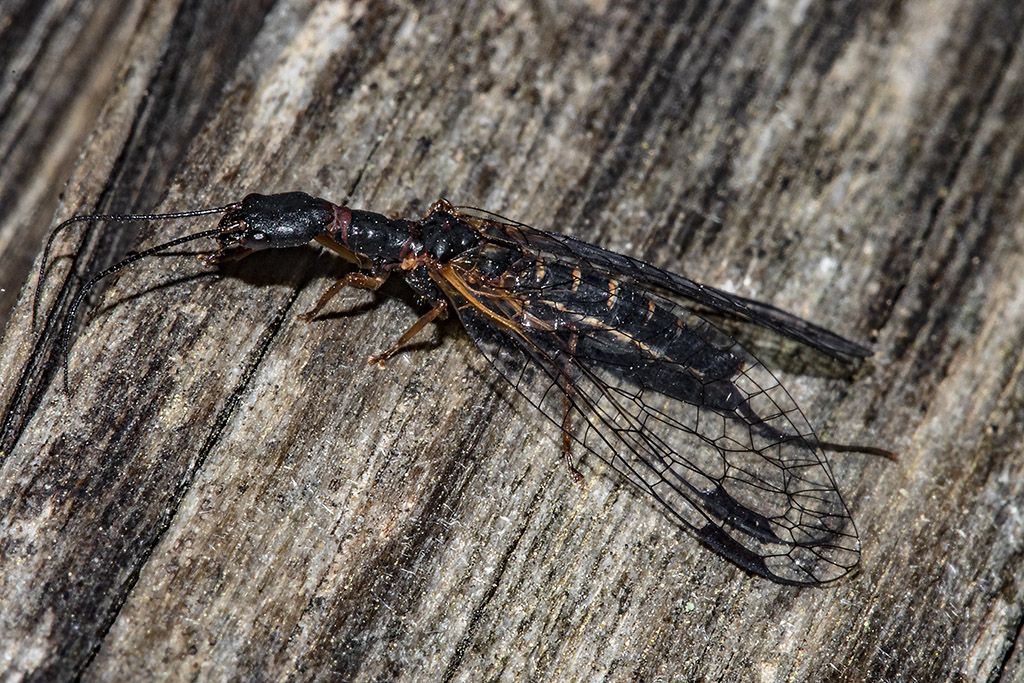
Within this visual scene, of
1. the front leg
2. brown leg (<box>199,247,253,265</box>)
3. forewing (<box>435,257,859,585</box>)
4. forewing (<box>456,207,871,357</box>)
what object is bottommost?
brown leg (<box>199,247,253,265</box>)

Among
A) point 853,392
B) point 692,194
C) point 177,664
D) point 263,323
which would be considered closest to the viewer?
point 177,664

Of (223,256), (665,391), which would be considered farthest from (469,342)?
(223,256)

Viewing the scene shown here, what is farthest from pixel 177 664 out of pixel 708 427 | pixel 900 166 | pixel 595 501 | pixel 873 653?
pixel 900 166

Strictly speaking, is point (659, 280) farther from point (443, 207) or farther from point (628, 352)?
point (443, 207)

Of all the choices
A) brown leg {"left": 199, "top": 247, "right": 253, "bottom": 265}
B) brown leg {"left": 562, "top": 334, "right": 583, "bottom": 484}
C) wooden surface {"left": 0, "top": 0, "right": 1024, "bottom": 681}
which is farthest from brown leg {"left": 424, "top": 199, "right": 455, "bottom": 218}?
brown leg {"left": 562, "top": 334, "right": 583, "bottom": 484}

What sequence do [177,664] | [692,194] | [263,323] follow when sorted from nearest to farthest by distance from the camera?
[177,664], [263,323], [692,194]

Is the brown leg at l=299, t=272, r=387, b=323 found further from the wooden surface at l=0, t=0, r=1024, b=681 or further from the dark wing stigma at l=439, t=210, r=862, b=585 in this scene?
the dark wing stigma at l=439, t=210, r=862, b=585

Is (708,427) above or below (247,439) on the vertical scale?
above

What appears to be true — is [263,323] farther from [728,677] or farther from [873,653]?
[873,653]
